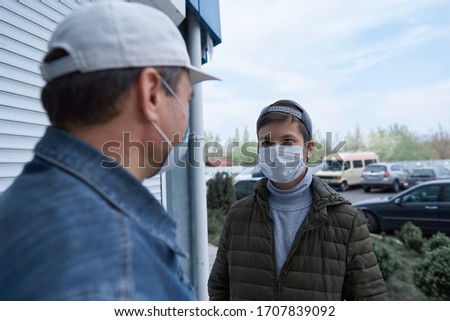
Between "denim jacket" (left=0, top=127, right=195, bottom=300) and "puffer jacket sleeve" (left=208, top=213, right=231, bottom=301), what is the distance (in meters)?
1.16

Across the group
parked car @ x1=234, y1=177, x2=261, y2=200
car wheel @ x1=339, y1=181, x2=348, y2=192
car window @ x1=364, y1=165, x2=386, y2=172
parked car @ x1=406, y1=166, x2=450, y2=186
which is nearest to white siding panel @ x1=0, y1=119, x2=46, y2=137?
parked car @ x1=234, y1=177, x2=261, y2=200

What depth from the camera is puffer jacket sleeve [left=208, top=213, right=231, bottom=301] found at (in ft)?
6.15

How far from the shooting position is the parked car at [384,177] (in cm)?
1775

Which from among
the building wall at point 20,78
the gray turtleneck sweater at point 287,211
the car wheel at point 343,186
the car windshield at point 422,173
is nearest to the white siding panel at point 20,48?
the building wall at point 20,78

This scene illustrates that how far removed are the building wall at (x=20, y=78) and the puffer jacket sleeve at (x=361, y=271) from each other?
207 cm

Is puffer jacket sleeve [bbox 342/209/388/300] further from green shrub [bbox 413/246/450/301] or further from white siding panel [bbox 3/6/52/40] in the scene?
green shrub [bbox 413/246/450/301]

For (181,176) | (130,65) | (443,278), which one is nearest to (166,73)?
(130,65)

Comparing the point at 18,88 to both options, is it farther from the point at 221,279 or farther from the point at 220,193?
the point at 220,193

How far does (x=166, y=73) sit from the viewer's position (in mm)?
868

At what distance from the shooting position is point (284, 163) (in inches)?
76.8

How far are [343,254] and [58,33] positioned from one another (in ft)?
Result: 5.08

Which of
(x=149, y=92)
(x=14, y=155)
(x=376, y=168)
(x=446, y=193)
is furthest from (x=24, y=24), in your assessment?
(x=376, y=168)

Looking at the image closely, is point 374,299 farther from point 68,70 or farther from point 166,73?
point 68,70

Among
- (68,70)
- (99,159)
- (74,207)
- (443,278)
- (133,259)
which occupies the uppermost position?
(68,70)
